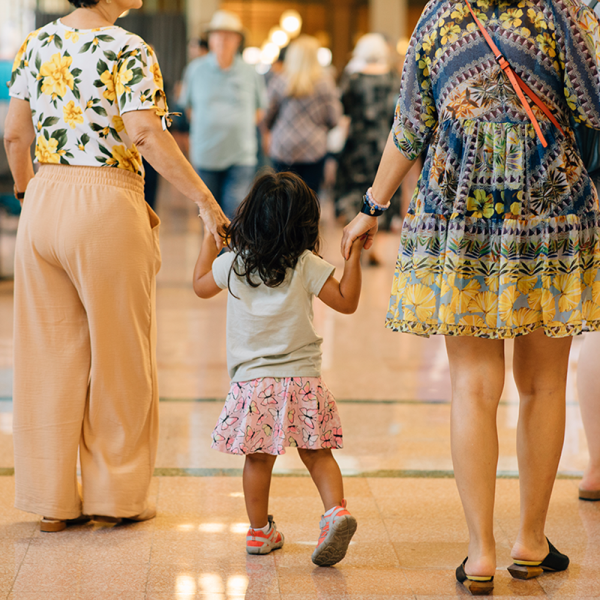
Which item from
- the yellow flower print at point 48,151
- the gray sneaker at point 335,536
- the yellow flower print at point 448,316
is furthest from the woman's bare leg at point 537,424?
the yellow flower print at point 48,151

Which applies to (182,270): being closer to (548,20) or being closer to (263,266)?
(263,266)

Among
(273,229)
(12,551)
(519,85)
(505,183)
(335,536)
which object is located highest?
(519,85)

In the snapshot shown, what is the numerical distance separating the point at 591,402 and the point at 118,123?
63.9 inches

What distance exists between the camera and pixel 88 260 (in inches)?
91.1

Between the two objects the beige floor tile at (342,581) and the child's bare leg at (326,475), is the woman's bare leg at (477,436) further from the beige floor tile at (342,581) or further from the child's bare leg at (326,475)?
the child's bare leg at (326,475)

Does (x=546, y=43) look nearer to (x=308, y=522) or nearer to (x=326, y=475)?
(x=326, y=475)

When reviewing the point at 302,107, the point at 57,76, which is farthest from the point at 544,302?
the point at 302,107

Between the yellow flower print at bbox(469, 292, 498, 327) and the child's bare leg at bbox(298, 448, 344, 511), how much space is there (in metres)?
0.56

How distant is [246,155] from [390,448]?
393cm

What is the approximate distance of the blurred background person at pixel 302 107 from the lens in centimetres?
740

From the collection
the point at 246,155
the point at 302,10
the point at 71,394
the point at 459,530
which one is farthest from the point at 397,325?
the point at 302,10

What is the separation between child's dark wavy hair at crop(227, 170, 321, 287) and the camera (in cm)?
219

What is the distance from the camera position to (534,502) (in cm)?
213

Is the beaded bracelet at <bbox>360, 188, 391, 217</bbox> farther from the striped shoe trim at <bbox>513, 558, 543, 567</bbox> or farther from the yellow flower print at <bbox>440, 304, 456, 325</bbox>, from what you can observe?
the striped shoe trim at <bbox>513, 558, 543, 567</bbox>
